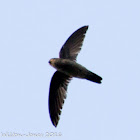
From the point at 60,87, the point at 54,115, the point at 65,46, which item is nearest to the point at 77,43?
the point at 65,46

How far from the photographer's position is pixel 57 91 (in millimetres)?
3080

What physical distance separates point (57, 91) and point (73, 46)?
563 millimetres

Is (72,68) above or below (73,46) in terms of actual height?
below

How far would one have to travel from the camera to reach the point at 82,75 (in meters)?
2.90

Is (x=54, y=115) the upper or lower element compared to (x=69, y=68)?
lower

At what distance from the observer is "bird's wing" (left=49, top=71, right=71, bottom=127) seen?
300 cm

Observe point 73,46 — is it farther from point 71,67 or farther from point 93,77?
point 93,77

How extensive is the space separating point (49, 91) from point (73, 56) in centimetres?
50

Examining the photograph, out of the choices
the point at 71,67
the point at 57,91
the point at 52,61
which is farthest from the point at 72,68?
the point at 57,91

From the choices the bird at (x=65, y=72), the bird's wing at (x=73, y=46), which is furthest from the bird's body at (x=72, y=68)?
the bird's wing at (x=73, y=46)

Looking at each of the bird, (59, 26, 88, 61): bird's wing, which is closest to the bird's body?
the bird

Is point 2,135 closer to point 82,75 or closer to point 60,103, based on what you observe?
point 60,103

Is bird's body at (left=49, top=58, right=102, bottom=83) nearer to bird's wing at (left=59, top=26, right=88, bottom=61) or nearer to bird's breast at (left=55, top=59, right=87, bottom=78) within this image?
bird's breast at (left=55, top=59, right=87, bottom=78)

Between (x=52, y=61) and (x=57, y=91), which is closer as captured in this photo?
(x=52, y=61)
